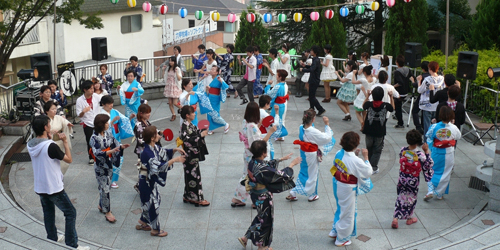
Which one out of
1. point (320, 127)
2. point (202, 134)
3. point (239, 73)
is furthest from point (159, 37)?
point (202, 134)

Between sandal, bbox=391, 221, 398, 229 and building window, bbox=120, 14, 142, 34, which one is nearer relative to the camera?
sandal, bbox=391, 221, 398, 229

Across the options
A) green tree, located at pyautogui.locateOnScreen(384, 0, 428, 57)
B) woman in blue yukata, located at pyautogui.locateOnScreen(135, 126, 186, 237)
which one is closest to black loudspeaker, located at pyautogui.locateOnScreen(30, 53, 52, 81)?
woman in blue yukata, located at pyautogui.locateOnScreen(135, 126, 186, 237)

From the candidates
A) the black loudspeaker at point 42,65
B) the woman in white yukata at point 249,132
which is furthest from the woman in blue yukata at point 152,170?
the black loudspeaker at point 42,65

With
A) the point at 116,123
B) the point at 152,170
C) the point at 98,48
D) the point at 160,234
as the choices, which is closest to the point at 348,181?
the point at 152,170

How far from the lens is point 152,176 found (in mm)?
6652

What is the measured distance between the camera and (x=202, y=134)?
7.57 meters

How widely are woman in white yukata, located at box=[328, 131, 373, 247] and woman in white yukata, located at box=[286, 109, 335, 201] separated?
2.91 feet

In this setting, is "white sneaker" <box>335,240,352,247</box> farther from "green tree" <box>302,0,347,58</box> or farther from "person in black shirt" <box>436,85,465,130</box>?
"green tree" <box>302,0,347,58</box>

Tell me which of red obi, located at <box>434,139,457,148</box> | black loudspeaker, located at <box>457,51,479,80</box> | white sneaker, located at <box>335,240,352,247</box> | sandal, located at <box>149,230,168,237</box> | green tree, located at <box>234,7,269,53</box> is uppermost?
green tree, located at <box>234,7,269,53</box>

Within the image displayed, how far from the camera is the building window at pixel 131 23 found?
2819 cm

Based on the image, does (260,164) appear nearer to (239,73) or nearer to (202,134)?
(202,134)

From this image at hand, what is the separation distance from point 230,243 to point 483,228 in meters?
3.27

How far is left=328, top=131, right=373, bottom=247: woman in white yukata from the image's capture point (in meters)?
6.44

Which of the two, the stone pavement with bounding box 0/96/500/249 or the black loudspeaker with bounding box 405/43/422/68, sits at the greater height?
the black loudspeaker with bounding box 405/43/422/68
